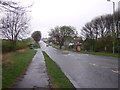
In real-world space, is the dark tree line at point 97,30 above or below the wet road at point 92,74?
above

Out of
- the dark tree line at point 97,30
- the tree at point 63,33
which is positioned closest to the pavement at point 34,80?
the dark tree line at point 97,30

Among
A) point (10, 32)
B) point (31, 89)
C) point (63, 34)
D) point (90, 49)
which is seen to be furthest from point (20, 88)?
point (63, 34)

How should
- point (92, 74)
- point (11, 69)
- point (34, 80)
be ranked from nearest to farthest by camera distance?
point (34, 80)
point (92, 74)
point (11, 69)

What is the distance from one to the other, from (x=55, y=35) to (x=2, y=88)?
72.2m

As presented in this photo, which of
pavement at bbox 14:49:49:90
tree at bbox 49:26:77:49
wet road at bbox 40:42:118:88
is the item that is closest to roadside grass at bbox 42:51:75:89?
pavement at bbox 14:49:49:90

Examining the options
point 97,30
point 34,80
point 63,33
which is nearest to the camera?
point 34,80

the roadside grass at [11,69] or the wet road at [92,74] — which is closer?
the roadside grass at [11,69]

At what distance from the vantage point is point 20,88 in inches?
230

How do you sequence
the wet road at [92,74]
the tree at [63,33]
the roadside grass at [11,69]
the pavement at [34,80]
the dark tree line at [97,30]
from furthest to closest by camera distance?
the tree at [63,33]
the dark tree line at [97,30]
the wet road at [92,74]
the roadside grass at [11,69]
the pavement at [34,80]

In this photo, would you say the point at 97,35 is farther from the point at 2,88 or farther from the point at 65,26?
the point at 2,88

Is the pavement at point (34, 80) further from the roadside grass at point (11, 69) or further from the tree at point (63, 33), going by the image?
the tree at point (63, 33)

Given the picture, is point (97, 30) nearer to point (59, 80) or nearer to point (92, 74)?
point (92, 74)

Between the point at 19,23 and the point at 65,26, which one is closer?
the point at 19,23

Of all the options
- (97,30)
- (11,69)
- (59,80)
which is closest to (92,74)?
(59,80)
